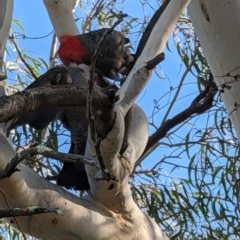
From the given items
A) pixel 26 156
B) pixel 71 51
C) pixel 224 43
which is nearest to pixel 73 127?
pixel 71 51

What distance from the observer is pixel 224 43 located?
3.04 ft

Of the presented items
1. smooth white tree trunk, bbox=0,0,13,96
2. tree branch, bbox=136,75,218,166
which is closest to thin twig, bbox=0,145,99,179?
smooth white tree trunk, bbox=0,0,13,96

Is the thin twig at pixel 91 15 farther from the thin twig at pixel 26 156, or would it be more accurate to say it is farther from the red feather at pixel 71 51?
the thin twig at pixel 26 156

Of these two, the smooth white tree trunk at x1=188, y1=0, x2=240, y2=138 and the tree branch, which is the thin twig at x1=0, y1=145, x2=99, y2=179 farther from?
the tree branch

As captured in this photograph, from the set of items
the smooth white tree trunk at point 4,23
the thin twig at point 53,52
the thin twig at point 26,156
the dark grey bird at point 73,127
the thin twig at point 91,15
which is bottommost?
the thin twig at point 26,156

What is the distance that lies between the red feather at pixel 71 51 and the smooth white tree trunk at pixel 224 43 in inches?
16.0

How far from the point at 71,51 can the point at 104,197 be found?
1.40 ft

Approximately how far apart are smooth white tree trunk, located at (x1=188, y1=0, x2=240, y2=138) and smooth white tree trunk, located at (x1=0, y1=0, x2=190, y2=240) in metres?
0.14

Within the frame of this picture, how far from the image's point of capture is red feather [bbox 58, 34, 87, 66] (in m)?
1.31

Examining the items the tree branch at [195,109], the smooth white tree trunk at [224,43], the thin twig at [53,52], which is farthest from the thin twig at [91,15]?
the smooth white tree trunk at [224,43]

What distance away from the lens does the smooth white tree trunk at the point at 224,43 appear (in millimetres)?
904

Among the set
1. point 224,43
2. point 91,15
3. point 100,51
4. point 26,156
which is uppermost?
point 91,15

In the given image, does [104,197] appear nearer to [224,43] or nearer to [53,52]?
[224,43]

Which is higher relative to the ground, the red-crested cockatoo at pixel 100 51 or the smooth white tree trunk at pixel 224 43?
the red-crested cockatoo at pixel 100 51
